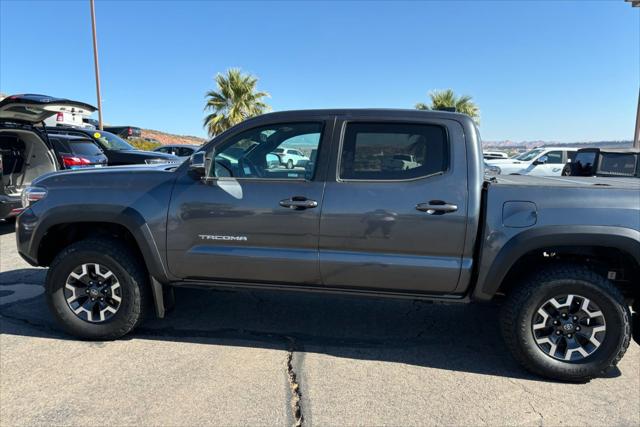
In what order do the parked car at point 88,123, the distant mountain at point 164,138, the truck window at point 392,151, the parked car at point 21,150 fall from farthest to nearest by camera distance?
the distant mountain at point 164,138
the parked car at point 88,123
the parked car at point 21,150
the truck window at point 392,151

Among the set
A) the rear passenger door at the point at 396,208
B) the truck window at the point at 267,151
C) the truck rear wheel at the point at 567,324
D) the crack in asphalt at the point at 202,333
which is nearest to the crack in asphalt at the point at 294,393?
the crack in asphalt at the point at 202,333

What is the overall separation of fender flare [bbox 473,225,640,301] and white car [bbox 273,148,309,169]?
5.14 ft

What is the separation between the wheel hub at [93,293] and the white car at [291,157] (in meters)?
1.69

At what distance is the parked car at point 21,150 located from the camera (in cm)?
587

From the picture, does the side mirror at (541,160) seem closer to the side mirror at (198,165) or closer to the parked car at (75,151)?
the parked car at (75,151)

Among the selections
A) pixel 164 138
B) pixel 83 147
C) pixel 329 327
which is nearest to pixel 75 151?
Result: pixel 83 147

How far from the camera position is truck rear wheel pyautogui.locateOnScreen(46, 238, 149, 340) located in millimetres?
3461

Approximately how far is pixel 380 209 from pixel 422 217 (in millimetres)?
300

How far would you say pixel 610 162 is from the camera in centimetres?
1020

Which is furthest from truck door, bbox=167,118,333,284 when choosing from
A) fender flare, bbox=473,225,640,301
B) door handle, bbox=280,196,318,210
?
fender flare, bbox=473,225,640,301

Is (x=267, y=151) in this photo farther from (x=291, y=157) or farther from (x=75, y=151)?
(x=75, y=151)

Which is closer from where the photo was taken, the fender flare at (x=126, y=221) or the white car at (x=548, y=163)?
the fender flare at (x=126, y=221)

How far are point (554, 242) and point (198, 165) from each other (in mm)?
2599

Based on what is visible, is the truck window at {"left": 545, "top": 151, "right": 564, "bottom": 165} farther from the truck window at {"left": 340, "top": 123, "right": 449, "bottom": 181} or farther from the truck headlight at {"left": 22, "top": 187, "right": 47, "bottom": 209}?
the truck headlight at {"left": 22, "top": 187, "right": 47, "bottom": 209}
